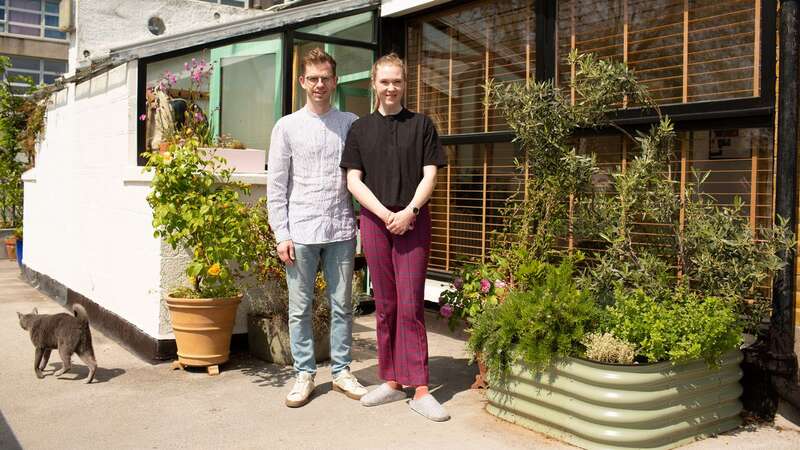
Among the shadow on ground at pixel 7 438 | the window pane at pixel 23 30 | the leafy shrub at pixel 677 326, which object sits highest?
the window pane at pixel 23 30

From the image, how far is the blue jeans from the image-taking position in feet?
14.5

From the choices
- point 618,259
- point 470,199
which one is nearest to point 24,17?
point 470,199

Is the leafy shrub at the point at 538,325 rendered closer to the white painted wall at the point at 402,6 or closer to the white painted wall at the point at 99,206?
the white painted wall at the point at 99,206

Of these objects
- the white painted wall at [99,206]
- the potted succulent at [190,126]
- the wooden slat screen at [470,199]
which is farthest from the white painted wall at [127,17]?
the wooden slat screen at [470,199]

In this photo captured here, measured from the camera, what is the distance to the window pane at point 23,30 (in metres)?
30.5

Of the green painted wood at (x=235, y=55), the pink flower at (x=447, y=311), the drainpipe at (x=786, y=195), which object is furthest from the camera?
the green painted wood at (x=235, y=55)

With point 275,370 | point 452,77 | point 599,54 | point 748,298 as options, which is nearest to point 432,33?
point 452,77

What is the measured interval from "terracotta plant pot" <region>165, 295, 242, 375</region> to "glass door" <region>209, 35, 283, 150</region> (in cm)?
212

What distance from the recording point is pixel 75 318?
4.92 meters

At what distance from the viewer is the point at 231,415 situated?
4.19 meters

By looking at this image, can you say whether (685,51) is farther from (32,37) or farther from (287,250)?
(32,37)

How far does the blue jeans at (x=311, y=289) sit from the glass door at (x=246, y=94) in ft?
8.53

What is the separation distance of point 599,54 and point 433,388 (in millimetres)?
2587

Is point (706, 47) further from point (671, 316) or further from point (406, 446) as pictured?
point (406, 446)
